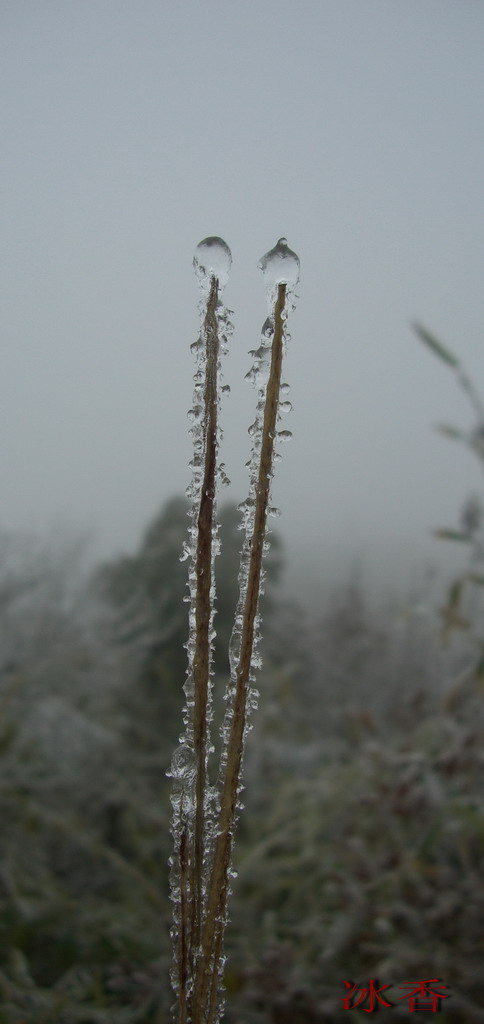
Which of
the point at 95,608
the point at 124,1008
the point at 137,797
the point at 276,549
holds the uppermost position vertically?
the point at 276,549

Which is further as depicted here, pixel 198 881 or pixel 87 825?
pixel 87 825

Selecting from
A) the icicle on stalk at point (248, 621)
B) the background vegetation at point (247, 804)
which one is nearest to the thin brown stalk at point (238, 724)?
the icicle on stalk at point (248, 621)

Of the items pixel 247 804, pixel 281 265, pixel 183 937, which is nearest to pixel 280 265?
pixel 281 265

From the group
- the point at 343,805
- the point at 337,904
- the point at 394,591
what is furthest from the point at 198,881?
the point at 394,591

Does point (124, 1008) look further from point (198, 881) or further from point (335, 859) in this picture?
point (198, 881)

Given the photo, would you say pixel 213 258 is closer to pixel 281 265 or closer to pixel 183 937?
pixel 281 265

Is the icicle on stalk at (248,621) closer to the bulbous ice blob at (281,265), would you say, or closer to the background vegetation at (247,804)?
the bulbous ice blob at (281,265)

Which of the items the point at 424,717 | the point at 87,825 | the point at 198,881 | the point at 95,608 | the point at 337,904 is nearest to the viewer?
the point at 198,881
